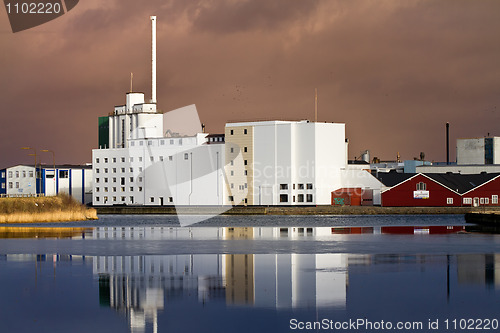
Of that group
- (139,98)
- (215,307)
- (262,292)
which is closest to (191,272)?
(262,292)

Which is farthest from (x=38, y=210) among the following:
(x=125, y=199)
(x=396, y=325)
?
(x=125, y=199)

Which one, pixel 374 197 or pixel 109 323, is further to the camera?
pixel 374 197

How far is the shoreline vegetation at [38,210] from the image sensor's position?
2596 inches

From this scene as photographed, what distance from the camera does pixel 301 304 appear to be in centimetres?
2197

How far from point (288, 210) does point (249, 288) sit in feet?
258

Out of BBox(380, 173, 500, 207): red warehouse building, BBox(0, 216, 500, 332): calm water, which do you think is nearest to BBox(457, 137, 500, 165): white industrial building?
BBox(380, 173, 500, 207): red warehouse building

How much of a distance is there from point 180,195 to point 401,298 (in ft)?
317

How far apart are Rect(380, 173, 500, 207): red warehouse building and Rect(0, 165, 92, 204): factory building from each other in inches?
2200

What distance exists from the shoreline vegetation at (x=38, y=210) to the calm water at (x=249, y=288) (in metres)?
25.5

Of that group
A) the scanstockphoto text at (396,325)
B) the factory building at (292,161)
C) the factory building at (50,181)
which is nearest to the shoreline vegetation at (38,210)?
the factory building at (292,161)

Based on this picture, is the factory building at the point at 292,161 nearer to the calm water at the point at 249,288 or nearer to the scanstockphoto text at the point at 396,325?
the calm water at the point at 249,288

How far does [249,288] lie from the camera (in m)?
25.0

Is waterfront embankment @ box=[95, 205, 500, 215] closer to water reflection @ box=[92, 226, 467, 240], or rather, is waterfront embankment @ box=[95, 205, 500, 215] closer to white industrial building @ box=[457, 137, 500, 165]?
white industrial building @ box=[457, 137, 500, 165]

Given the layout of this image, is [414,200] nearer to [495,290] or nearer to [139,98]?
[139,98]
